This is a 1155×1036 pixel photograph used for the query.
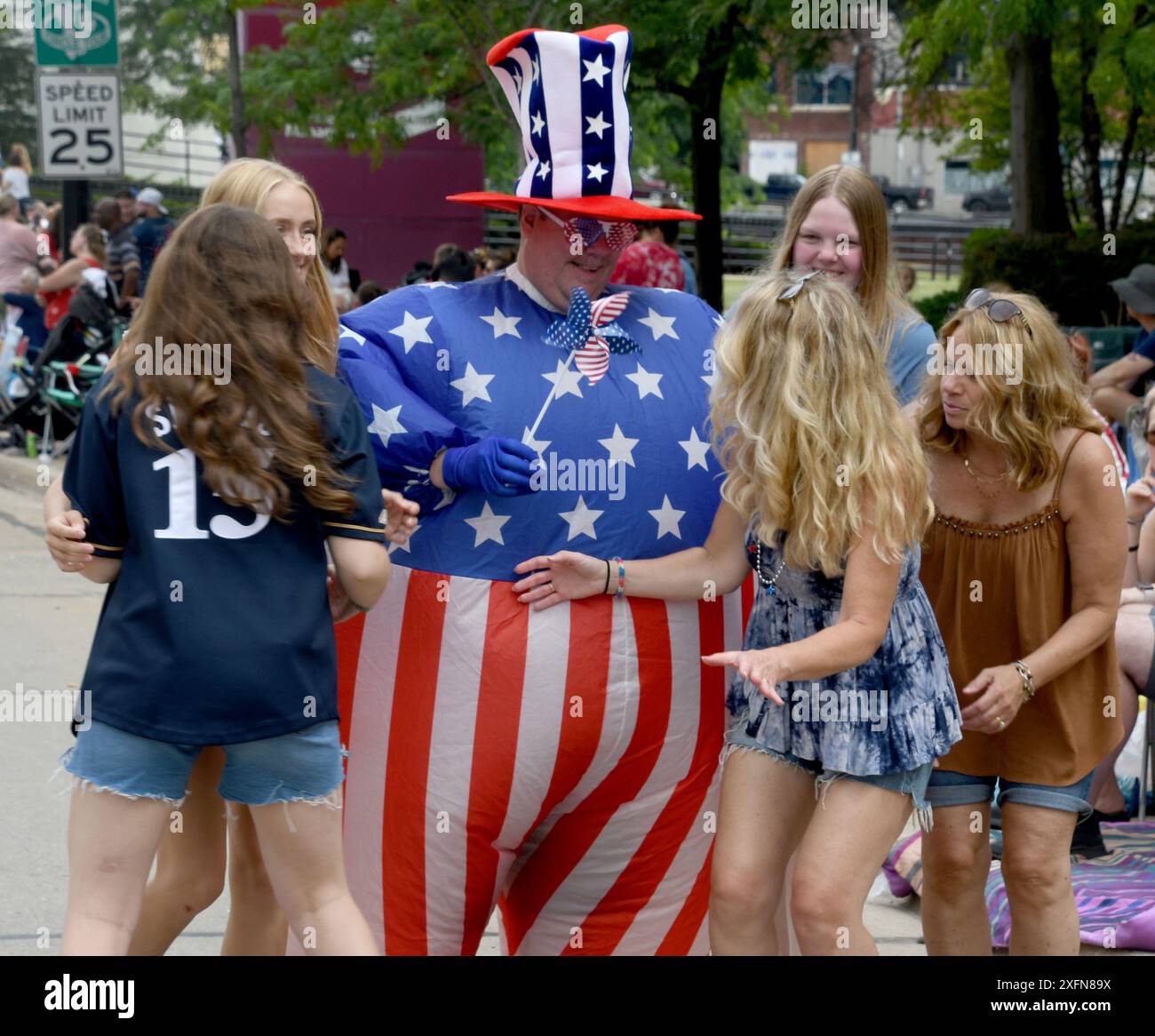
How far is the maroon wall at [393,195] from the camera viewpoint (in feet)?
60.8

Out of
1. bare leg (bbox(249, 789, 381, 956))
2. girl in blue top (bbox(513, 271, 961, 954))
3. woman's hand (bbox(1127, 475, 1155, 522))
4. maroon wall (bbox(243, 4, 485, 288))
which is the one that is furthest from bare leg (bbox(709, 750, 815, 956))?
maroon wall (bbox(243, 4, 485, 288))

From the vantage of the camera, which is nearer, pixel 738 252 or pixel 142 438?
pixel 142 438

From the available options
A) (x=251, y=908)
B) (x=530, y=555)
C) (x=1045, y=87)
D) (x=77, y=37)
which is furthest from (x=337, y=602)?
(x=1045, y=87)

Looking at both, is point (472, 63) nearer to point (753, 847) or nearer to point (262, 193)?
point (262, 193)

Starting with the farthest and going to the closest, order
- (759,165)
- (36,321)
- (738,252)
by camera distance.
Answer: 1. (759,165)
2. (738,252)
3. (36,321)

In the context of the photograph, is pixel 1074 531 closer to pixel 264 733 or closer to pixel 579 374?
pixel 579 374

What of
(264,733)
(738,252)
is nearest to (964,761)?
(264,733)

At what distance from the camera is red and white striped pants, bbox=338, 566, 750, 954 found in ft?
10.9

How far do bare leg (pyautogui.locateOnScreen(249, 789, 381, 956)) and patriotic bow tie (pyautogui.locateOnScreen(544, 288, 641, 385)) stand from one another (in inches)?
39.0

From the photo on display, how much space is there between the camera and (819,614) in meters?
3.18

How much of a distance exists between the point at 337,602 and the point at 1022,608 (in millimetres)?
1430

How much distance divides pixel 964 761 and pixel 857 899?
22.1 inches

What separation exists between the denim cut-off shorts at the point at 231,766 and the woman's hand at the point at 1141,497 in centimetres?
262

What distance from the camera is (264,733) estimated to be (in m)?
2.96
